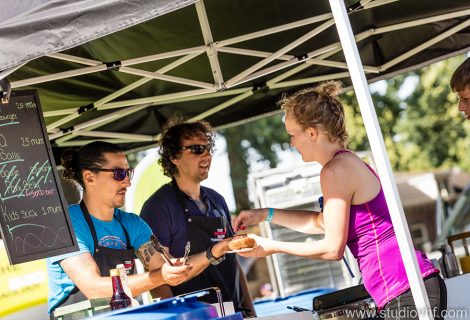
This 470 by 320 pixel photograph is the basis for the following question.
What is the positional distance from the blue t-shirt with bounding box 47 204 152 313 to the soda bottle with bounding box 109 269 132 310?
2.22ft

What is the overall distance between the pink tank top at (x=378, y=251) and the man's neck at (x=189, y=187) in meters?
1.86

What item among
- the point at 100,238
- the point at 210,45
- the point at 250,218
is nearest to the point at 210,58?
the point at 210,45

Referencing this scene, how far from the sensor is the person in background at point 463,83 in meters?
3.70

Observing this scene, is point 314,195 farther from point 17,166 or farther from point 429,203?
point 429,203

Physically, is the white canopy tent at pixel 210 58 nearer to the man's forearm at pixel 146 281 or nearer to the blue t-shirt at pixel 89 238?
the blue t-shirt at pixel 89 238

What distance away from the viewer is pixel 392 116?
1866 centimetres

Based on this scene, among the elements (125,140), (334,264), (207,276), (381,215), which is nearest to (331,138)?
(381,215)

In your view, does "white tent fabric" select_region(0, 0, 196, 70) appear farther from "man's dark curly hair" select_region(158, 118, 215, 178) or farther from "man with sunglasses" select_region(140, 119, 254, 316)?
"man's dark curly hair" select_region(158, 118, 215, 178)

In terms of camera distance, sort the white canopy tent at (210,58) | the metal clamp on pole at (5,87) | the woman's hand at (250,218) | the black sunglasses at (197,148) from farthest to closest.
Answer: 1. the black sunglasses at (197,148)
2. the woman's hand at (250,218)
3. the metal clamp on pole at (5,87)
4. the white canopy tent at (210,58)

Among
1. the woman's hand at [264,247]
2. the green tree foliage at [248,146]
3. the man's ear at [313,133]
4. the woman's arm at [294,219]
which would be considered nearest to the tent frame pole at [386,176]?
the man's ear at [313,133]

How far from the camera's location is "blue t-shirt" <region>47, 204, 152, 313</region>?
3.94 m

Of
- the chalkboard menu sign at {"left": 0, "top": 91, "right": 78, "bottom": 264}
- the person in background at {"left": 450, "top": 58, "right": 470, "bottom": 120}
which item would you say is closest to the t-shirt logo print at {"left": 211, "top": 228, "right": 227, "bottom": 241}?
the chalkboard menu sign at {"left": 0, "top": 91, "right": 78, "bottom": 264}

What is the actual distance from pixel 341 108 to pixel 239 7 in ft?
3.60

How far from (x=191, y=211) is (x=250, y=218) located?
0.84 meters
